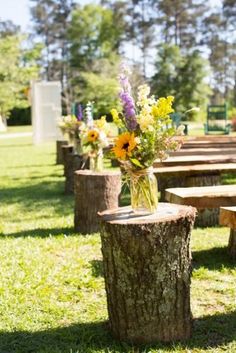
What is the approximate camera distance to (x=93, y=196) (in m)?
4.77

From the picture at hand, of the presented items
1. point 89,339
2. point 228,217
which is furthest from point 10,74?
point 89,339

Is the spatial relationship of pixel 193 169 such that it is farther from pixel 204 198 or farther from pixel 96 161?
pixel 204 198

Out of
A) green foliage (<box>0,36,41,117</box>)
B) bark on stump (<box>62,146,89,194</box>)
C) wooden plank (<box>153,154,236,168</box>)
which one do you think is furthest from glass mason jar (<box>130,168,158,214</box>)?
green foliage (<box>0,36,41,117</box>)

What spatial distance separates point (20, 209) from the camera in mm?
6355

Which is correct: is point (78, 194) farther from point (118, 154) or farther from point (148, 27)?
point (148, 27)

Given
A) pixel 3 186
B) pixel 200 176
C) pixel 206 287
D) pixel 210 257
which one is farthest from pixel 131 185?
pixel 3 186

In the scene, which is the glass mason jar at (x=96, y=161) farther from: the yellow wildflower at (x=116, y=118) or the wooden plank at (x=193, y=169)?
the yellow wildflower at (x=116, y=118)

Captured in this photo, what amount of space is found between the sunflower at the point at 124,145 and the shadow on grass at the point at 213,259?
60.0 inches

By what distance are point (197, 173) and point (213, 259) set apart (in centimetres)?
124

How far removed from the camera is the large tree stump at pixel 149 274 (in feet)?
8.16

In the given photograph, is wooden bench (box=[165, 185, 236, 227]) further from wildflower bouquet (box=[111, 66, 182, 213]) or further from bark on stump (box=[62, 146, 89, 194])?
bark on stump (box=[62, 146, 89, 194])

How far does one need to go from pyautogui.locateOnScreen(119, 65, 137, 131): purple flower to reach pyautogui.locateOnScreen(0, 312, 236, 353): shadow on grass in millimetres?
1074

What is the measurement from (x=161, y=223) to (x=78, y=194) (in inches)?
95.7

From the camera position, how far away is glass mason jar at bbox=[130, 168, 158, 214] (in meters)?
2.73
